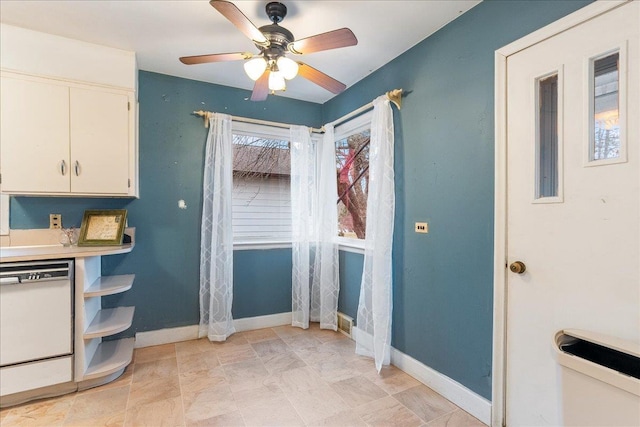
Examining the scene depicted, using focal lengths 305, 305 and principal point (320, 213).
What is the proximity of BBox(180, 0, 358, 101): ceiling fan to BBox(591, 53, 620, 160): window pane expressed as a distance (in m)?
1.17

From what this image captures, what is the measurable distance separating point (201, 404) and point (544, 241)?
2.26 m

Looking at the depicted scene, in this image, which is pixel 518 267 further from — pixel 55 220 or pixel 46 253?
pixel 55 220

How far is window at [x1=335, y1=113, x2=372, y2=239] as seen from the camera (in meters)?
3.13

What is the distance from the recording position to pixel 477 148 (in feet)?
6.27

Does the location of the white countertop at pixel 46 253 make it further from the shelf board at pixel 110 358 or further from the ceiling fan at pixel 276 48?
the ceiling fan at pixel 276 48

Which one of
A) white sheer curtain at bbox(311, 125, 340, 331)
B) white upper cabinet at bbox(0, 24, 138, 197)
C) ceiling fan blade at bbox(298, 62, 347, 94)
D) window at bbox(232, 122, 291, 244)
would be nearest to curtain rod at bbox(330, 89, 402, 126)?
white sheer curtain at bbox(311, 125, 340, 331)

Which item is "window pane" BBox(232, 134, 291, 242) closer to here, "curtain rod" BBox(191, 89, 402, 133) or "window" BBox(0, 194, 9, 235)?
"curtain rod" BBox(191, 89, 402, 133)

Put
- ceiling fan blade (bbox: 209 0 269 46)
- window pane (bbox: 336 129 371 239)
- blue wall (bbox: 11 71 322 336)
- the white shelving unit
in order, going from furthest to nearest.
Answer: window pane (bbox: 336 129 371 239)
blue wall (bbox: 11 71 322 336)
the white shelving unit
ceiling fan blade (bbox: 209 0 269 46)

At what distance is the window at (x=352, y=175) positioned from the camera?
3.13 metres

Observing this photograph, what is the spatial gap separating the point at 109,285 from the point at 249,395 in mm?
1371

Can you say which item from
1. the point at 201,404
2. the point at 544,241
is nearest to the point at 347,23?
the point at 544,241

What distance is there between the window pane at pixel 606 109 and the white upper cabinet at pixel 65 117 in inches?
119

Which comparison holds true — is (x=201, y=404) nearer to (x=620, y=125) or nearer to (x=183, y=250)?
(x=183, y=250)

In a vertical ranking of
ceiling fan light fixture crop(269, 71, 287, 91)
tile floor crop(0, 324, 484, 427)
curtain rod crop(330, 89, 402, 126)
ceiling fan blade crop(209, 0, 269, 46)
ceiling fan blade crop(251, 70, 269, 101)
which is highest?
ceiling fan blade crop(209, 0, 269, 46)
